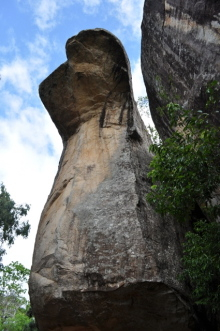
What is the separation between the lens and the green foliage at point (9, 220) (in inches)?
788

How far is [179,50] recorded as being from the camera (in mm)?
10258

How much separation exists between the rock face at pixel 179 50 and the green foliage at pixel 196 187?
1322mm

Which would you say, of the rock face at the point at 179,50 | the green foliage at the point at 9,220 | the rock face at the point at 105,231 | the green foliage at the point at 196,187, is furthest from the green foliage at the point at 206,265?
the green foliage at the point at 9,220

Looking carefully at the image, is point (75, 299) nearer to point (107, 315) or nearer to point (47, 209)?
point (107, 315)

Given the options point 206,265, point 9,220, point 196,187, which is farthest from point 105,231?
point 9,220

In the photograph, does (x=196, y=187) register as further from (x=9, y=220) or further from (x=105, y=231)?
(x=9, y=220)

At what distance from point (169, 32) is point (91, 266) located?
683cm

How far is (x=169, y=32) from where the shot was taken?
1077 cm

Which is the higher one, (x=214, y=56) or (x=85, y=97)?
(x=85, y=97)

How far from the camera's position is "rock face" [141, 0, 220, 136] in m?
9.19

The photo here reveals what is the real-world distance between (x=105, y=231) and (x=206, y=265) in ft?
7.54

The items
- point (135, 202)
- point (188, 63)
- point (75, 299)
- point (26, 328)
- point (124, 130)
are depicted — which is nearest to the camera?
point (75, 299)

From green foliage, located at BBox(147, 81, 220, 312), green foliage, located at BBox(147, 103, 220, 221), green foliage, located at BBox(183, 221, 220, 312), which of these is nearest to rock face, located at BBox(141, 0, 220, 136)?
green foliage, located at BBox(147, 81, 220, 312)

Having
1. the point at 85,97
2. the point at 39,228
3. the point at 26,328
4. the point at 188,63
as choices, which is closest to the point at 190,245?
the point at 39,228
